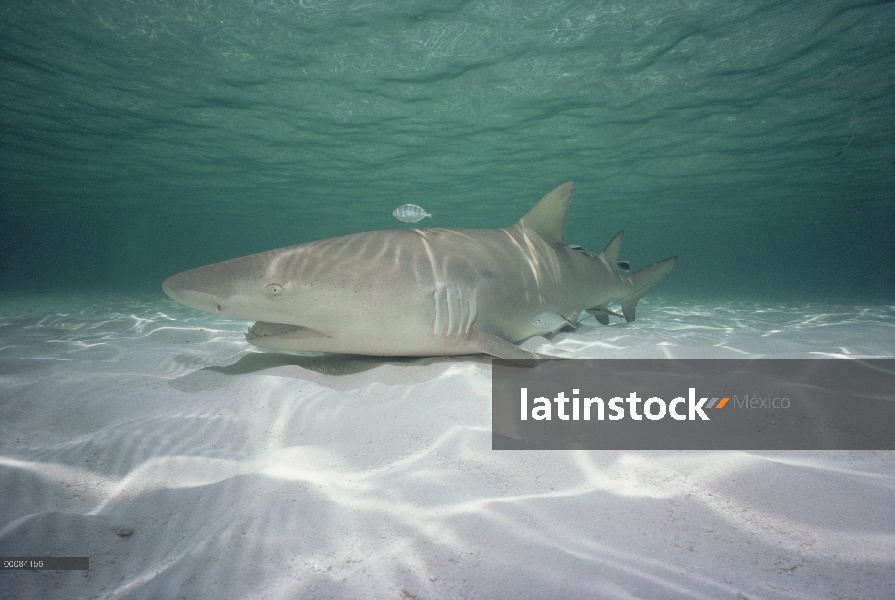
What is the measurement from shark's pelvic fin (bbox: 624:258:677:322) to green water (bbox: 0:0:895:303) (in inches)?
260

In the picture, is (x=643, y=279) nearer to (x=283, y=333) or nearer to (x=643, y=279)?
(x=643, y=279)

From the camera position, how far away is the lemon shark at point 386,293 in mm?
2811

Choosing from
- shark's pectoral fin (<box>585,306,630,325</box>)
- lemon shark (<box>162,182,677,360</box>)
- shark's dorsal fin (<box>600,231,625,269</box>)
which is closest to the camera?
lemon shark (<box>162,182,677,360</box>)

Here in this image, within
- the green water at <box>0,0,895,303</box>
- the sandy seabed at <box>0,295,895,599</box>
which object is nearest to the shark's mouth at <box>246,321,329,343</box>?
the sandy seabed at <box>0,295,895,599</box>

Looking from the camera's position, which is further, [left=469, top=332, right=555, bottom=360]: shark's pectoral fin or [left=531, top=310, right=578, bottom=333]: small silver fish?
[left=531, top=310, right=578, bottom=333]: small silver fish

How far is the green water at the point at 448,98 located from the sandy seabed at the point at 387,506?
9.92 m

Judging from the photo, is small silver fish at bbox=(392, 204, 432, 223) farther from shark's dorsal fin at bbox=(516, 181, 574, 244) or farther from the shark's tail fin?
the shark's tail fin

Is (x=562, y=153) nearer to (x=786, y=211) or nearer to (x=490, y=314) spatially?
(x=490, y=314)

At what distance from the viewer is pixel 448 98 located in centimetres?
1372

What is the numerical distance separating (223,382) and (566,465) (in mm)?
2508

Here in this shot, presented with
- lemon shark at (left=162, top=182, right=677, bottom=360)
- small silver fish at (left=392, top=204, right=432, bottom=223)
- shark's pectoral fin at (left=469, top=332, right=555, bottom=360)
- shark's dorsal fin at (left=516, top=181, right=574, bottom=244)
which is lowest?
shark's pectoral fin at (left=469, top=332, right=555, bottom=360)

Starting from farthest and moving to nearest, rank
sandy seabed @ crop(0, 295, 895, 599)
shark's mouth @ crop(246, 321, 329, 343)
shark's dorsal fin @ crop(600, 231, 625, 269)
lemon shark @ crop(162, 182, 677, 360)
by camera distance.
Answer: shark's dorsal fin @ crop(600, 231, 625, 269), shark's mouth @ crop(246, 321, 329, 343), lemon shark @ crop(162, 182, 677, 360), sandy seabed @ crop(0, 295, 895, 599)

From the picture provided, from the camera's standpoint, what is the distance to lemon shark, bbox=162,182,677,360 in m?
2.81

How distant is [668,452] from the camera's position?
189 cm
